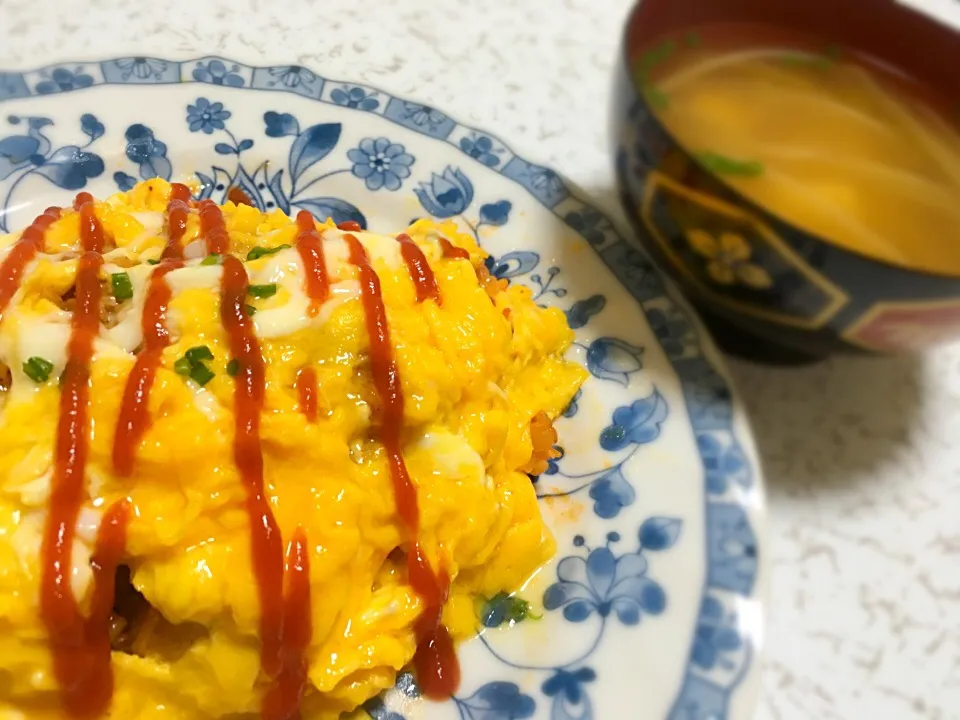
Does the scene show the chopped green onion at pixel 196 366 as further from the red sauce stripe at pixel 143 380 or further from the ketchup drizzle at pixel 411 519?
the ketchup drizzle at pixel 411 519

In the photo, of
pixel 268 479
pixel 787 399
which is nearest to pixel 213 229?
pixel 268 479

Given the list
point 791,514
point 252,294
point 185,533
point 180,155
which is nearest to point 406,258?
point 252,294

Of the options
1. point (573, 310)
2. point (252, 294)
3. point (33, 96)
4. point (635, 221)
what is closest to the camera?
point (252, 294)

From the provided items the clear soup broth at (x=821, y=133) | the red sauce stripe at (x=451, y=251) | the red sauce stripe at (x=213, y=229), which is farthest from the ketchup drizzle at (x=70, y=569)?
the clear soup broth at (x=821, y=133)

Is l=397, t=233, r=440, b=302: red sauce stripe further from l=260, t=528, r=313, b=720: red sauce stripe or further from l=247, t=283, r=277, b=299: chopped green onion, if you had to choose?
l=260, t=528, r=313, b=720: red sauce stripe

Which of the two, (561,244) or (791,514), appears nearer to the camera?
(791,514)

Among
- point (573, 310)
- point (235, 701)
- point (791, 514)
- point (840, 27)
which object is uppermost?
point (840, 27)

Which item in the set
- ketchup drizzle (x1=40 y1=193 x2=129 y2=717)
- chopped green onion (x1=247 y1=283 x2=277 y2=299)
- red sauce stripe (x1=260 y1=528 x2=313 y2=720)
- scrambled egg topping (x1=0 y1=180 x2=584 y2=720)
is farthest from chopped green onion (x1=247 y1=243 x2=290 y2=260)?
red sauce stripe (x1=260 y1=528 x2=313 y2=720)

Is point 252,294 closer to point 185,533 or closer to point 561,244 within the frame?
point 185,533
